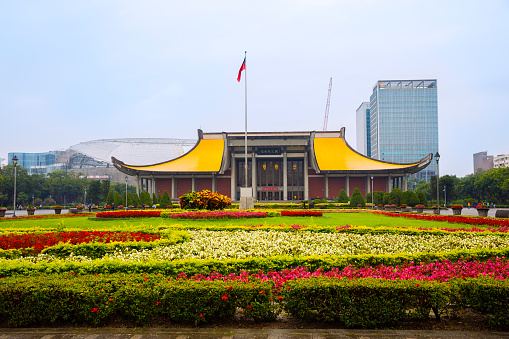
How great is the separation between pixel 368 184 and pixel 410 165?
482 cm

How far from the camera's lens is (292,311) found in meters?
4.05

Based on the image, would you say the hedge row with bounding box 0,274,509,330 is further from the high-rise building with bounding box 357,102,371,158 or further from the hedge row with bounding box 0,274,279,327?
the high-rise building with bounding box 357,102,371,158

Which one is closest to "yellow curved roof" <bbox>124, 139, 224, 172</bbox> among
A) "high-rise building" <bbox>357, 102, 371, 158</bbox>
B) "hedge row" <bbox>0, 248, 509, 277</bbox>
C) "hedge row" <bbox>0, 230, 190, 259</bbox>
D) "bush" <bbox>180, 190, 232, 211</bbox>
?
"bush" <bbox>180, 190, 232, 211</bbox>

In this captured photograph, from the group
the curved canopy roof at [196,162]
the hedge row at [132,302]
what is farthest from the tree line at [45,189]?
the hedge row at [132,302]

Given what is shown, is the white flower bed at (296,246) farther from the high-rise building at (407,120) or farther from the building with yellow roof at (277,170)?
the high-rise building at (407,120)

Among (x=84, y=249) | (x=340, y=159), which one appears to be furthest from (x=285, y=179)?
(x=84, y=249)

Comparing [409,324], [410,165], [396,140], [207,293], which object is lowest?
[409,324]

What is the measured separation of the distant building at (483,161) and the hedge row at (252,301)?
12894 cm

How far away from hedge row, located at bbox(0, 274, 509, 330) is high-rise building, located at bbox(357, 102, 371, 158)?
5562 inches

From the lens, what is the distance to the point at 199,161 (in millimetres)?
43125

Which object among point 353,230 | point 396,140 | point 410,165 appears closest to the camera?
point 353,230

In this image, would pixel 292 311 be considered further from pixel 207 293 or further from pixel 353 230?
pixel 353 230

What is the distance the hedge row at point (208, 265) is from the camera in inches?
215

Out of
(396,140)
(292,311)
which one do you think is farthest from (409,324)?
(396,140)
